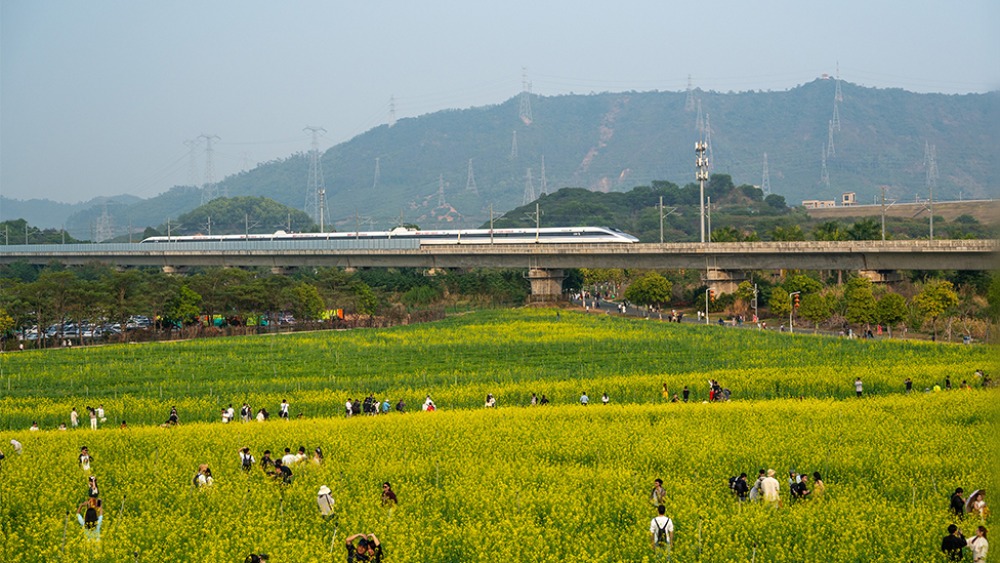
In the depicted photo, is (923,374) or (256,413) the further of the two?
(923,374)

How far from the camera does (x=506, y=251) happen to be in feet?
392

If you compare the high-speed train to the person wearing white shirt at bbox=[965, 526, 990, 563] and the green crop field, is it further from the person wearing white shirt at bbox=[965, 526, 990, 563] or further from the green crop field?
the person wearing white shirt at bbox=[965, 526, 990, 563]

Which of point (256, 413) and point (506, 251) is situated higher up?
point (506, 251)

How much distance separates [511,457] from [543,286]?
86399mm

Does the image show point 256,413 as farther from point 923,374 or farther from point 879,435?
point 923,374

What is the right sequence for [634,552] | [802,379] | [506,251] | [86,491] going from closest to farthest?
1. [634,552]
2. [86,491]
3. [802,379]
4. [506,251]

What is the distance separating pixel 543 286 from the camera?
120 metres

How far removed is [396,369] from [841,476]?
→ 36613mm

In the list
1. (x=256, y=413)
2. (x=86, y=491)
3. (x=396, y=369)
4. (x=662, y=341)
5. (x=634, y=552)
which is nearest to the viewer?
(x=634, y=552)

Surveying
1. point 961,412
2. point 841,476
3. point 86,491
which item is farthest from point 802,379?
point 86,491

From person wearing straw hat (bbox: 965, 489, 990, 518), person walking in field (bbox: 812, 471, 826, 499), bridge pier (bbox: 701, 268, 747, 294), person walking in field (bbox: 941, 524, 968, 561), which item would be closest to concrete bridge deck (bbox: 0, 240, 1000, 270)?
bridge pier (bbox: 701, 268, 747, 294)

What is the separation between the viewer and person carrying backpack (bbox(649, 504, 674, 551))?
22.7 meters

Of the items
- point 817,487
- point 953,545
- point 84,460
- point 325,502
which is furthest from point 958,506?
point 84,460

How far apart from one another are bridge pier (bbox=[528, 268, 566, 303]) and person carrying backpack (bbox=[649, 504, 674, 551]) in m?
95.7
